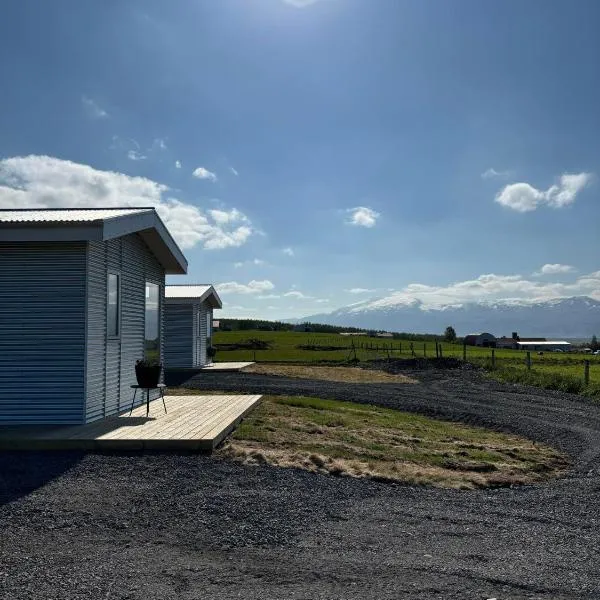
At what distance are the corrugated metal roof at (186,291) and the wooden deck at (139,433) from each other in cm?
1438

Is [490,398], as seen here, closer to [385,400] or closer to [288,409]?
[385,400]

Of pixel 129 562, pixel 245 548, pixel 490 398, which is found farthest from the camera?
pixel 490 398

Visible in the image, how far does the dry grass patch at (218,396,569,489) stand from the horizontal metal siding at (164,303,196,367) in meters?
13.6

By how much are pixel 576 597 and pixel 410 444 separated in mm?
5642

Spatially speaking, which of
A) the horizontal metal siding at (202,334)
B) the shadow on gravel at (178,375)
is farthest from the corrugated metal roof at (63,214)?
the horizontal metal siding at (202,334)

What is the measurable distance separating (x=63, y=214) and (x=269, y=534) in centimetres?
721

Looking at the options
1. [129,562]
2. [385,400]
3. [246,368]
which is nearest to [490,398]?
[385,400]

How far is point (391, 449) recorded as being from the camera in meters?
8.88

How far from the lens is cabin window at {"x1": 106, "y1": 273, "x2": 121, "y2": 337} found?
414 inches

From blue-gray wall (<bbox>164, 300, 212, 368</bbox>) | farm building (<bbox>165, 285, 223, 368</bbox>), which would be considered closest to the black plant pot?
farm building (<bbox>165, 285, 223, 368</bbox>)

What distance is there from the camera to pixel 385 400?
15828mm

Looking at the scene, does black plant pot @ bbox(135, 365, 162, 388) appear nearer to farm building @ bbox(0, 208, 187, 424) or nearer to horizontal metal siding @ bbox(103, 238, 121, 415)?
horizontal metal siding @ bbox(103, 238, 121, 415)

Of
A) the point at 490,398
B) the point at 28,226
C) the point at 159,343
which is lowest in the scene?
the point at 490,398

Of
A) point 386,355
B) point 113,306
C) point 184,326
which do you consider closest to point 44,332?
point 113,306
